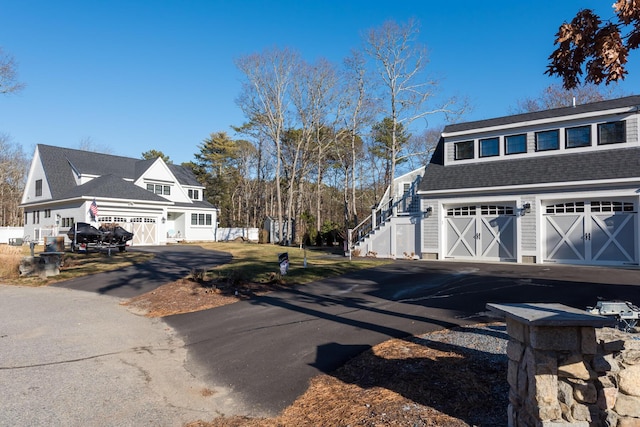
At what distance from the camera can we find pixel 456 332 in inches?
270

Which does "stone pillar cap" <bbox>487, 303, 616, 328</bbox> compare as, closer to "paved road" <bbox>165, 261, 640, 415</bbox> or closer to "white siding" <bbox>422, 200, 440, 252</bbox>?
"paved road" <bbox>165, 261, 640, 415</bbox>

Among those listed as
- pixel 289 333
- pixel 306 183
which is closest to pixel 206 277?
pixel 289 333

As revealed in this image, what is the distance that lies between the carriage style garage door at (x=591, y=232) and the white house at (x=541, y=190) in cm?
3

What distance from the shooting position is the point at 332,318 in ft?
27.3

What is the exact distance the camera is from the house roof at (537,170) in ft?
54.5

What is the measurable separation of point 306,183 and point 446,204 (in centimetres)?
3086

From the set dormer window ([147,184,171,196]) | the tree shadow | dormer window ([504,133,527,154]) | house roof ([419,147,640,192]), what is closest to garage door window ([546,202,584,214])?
house roof ([419,147,640,192])

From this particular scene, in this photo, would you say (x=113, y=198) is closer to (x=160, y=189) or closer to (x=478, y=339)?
(x=160, y=189)

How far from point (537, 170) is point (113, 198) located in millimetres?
27211

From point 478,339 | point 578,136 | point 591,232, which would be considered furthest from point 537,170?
point 478,339

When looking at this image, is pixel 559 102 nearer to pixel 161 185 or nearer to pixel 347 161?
pixel 347 161

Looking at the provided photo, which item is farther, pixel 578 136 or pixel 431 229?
pixel 431 229

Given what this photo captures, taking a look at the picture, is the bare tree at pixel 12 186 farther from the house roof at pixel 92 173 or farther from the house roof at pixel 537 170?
the house roof at pixel 537 170

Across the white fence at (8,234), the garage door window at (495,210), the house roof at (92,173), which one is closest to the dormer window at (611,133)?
the garage door window at (495,210)
